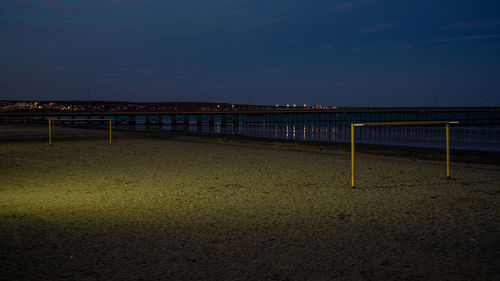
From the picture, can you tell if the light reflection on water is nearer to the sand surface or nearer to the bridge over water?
the bridge over water

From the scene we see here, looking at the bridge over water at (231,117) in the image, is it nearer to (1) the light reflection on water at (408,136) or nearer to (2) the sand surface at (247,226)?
(1) the light reflection on water at (408,136)

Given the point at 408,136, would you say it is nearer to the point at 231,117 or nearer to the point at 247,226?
the point at 247,226

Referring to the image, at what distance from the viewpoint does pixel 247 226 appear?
554 centimetres

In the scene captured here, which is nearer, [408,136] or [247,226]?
[247,226]

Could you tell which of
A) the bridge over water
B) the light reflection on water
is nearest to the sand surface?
the light reflection on water

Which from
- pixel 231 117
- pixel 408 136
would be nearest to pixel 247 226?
pixel 408 136

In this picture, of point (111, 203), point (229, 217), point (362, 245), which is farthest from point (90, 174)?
point (362, 245)

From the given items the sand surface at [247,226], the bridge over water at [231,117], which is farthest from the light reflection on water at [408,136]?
the sand surface at [247,226]

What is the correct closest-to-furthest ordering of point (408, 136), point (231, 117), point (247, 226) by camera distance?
point (247, 226)
point (408, 136)
point (231, 117)

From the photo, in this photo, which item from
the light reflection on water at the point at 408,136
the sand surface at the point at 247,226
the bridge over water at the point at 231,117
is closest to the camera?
the sand surface at the point at 247,226

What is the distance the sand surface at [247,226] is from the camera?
397 cm

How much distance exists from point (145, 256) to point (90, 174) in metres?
6.93

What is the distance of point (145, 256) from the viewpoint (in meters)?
4.34

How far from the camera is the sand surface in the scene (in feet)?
13.0
